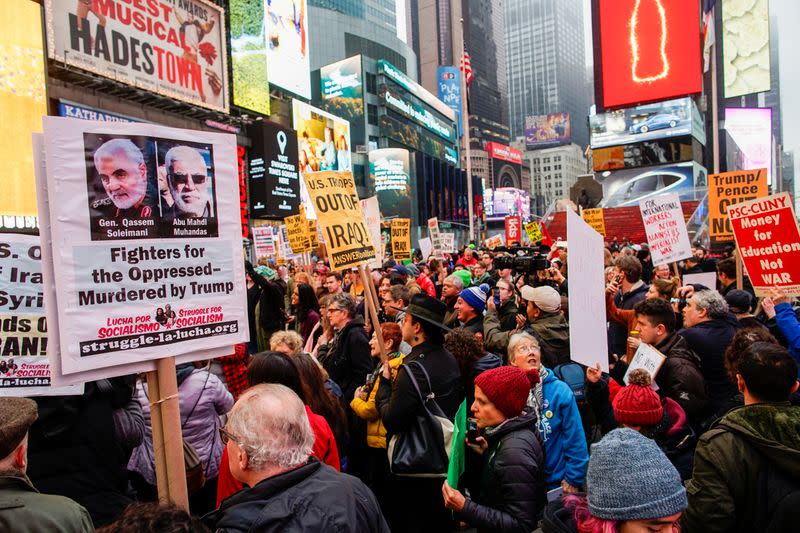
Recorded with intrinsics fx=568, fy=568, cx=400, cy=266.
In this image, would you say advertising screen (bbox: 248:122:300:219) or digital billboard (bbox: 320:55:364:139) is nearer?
advertising screen (bbox: 248:122:300:219)

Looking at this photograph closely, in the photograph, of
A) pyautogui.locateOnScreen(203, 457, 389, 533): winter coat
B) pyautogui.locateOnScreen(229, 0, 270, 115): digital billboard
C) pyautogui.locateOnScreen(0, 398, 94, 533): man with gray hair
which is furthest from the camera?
pyautogui.locateOnScreen(229, 0, 270, 115): digital billboard

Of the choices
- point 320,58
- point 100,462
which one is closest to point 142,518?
point 100,462

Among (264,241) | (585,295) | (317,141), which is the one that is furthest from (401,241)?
(317,141)

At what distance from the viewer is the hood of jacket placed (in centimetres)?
230

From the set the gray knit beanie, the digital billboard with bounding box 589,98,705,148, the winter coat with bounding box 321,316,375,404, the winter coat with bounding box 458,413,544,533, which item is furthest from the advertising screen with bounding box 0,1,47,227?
the digital billboard with bounding box 589,98,705,148

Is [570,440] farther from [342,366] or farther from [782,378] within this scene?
[342,366]

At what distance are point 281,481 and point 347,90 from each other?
66.0 metres

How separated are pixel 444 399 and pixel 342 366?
1584 millimetres

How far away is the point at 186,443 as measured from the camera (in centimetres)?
338

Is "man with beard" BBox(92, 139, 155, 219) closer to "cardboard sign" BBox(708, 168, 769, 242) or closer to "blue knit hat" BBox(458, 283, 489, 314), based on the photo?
"blue knit hat" BBox(458, 283, 489, 314)

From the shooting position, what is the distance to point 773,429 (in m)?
2.43

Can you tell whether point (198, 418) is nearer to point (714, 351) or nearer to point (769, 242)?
point (714, 351)

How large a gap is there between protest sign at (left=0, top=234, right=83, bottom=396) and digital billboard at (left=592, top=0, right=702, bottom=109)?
57217 mm

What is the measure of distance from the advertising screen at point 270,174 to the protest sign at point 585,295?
31.3 m
